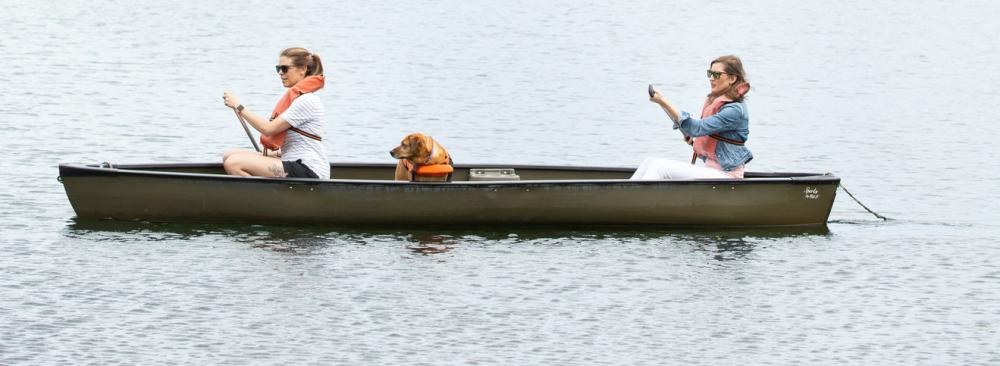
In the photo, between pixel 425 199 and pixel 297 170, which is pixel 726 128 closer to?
pixel 425 199

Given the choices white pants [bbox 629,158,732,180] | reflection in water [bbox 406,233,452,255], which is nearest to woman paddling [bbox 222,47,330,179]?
reflection in water [bbox 406,233,452,255]

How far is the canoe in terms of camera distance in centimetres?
1452

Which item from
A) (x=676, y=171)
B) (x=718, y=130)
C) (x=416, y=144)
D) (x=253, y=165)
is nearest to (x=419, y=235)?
(x=416, y=144)

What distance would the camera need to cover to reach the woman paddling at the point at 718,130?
1497 centimetres

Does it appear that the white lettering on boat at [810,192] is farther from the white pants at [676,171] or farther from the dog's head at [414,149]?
the dog's head at [414,149]

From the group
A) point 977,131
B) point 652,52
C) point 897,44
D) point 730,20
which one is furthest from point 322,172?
point 730,20

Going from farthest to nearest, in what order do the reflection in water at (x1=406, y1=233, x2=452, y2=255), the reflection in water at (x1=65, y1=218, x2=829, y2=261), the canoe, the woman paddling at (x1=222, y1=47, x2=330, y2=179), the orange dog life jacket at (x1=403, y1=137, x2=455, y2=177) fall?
the orange dog life jacket at (x1=403, y1=137, x2=455, y2=177), the woman paddling at (x1=222, y1=47, x2=330, y2=179), the canoe, the reflection in water at (x1=65, y1=218, x2=829, y2=261), the reflection in water at (x1=406, y1=233, x2=452, y2=255)

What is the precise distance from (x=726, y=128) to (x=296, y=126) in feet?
10.2

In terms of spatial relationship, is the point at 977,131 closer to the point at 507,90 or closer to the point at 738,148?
the point at 507,90

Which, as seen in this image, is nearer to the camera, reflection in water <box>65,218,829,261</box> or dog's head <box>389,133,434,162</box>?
reflection in water <box>65,218,829,261</box>

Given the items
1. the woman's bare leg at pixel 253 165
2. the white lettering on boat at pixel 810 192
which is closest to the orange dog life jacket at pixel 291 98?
the woman's bare leg at pixel 253 165

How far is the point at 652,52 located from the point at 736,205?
1825 centimetres

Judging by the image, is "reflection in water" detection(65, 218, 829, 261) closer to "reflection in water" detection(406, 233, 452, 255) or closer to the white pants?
"reflection in water" detection(406, 233, 452, 255)

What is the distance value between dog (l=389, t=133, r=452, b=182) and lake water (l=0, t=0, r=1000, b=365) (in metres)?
0.47
